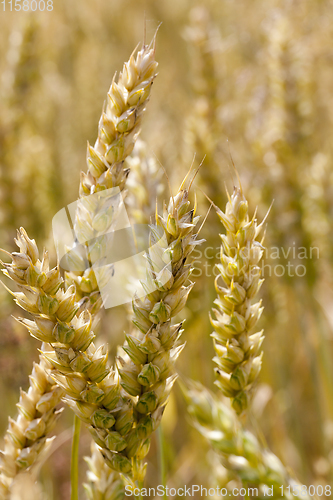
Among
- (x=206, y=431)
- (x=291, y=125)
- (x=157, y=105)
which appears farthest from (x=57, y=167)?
(x=206, y=431)

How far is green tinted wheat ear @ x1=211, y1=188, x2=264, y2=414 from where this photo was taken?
40cm

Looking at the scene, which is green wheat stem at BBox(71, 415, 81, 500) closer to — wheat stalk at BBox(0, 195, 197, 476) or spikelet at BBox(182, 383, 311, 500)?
wheat stalk at BBox(0, 195, 197, 476)

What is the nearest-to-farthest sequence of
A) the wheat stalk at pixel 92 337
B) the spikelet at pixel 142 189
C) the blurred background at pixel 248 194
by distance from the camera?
1. the wheat stalk at pixel 92 337
2. the spikelet at pixel 142 189
3. the blurred background at pixel 248 194

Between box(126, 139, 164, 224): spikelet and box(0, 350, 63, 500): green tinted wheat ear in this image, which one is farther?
box(126, 139, 164, 224): spikelet

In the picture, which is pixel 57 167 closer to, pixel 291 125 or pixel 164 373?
pixel 291 125

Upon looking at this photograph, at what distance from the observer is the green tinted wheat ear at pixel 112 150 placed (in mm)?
388

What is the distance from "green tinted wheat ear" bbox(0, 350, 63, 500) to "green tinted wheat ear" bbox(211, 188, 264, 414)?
0.57 feet

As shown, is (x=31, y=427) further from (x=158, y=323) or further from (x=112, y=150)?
(x=112, y=150)

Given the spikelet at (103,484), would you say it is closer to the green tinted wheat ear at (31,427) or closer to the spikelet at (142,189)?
the green tinted wheat ear at (31,427)

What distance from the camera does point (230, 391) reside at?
0.46 metres

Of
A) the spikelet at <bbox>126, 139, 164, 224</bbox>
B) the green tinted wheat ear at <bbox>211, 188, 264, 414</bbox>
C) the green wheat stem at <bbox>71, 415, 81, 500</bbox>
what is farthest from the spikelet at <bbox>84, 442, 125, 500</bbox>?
the spikelet at <bbox>126, 139, 164, 224</bbox>

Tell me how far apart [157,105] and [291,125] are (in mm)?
553

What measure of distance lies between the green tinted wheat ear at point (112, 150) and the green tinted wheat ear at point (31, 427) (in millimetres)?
108

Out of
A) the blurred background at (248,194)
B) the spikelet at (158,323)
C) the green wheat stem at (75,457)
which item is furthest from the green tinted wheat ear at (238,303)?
the blurred background at (248,194)
